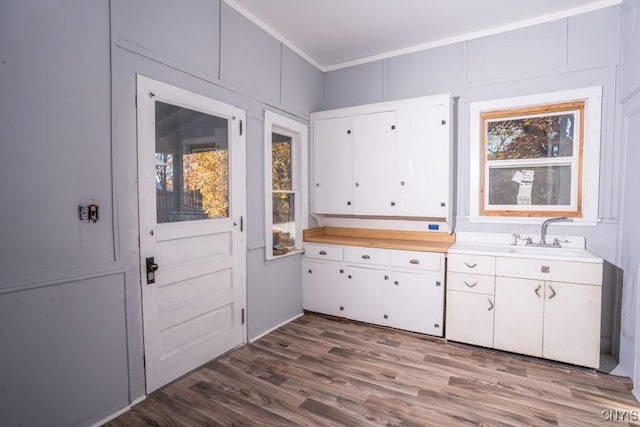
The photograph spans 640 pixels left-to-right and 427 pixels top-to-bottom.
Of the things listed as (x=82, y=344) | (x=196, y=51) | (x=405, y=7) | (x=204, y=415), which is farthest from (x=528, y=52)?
(x=82, y=344)

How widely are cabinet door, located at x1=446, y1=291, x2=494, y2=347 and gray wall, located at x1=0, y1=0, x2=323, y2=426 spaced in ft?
8.61

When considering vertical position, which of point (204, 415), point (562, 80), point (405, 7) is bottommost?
point (204, 415)

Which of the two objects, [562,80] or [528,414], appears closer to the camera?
[528,414]

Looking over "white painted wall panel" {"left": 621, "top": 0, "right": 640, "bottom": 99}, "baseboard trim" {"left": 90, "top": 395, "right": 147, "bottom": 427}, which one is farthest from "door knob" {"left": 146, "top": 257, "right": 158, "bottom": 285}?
"white painted wall panel" {"left": 621, "top": 0, "right": 640, "bottom": 99}

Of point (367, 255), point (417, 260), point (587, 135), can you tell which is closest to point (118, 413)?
point (367, 255)

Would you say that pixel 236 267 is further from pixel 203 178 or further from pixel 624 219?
pixel 624 219

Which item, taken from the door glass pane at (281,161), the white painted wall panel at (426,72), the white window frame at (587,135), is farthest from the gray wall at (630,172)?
the door glass pane at (281,161)

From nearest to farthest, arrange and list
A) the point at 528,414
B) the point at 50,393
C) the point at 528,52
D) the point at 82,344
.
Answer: the point at 50,393
the point at 82,344
the point at 528,414
the point at 528,52

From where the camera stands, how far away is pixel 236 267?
9.69ft

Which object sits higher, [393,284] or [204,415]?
[393,284]

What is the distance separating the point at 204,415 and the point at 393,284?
2.07m

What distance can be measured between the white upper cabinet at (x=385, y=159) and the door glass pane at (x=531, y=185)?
A: 1.66 feet

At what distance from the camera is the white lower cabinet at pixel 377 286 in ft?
10.4

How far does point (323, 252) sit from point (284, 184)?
36.2 inches
